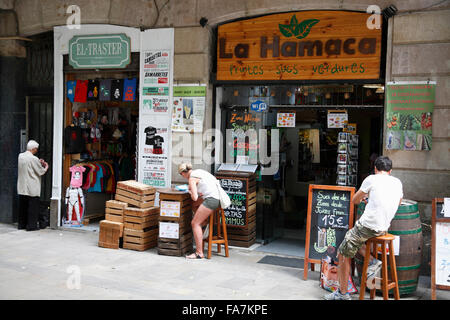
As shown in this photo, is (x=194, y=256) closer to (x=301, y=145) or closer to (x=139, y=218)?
(x=139, y=218)

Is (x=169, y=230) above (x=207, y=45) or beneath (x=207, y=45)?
beneath

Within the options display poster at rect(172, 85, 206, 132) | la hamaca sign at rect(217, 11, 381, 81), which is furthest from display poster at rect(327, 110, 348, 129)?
display poster at rect(172, 85, 206, 132)

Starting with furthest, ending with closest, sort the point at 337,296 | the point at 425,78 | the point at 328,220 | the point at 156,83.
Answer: the point at 156,83
the point at 425,78
the point at 328,220
the point at 337,296

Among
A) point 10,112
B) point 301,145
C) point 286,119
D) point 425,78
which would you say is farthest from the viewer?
point 10,112

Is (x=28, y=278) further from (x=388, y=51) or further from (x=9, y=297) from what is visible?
(x=388, y=51)

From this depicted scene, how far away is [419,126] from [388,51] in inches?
50.5

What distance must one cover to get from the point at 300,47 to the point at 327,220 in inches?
127

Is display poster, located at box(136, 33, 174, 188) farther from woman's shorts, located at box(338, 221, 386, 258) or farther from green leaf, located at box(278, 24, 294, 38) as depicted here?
woman's shorts, located at box(338, 221, 386, 258)

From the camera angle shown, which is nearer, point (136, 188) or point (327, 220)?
point (327, 220)

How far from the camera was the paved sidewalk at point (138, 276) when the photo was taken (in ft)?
21.0

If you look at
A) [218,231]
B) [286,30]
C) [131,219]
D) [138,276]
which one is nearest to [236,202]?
[218,231]

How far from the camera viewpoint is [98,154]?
11508 mm

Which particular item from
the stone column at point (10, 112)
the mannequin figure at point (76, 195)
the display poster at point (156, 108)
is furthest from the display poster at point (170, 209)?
the stone column at point (10, 112)

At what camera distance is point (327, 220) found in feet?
23.4
